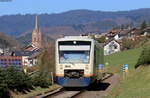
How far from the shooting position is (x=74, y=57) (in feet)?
98.2

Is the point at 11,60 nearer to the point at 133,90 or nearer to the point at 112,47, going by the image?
the point at 133,90

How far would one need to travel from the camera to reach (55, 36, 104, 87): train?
29.5m

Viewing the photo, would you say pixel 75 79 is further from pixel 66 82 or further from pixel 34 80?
pixel 34 80

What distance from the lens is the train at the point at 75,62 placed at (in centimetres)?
2952

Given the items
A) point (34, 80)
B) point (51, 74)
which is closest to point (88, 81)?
point (34, 80)

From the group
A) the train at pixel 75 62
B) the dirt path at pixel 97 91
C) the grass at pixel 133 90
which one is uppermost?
the train at pixel 75 62

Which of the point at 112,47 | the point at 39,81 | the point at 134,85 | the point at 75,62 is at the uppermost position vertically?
the point at 112,47

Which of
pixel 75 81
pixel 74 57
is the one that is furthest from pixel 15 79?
pixel 74 57

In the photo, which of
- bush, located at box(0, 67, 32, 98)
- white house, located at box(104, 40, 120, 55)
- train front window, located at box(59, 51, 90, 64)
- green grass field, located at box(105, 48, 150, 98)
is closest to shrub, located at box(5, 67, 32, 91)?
bush, located at box(0, 67, 32, 98)

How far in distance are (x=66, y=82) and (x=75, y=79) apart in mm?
627

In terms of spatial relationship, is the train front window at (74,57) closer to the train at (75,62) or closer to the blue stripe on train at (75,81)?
the train at (75,62)

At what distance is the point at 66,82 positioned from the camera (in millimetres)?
29641

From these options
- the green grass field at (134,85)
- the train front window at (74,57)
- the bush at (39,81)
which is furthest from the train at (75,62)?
the bush at (39,81)

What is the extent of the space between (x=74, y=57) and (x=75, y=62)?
15.3 inches
